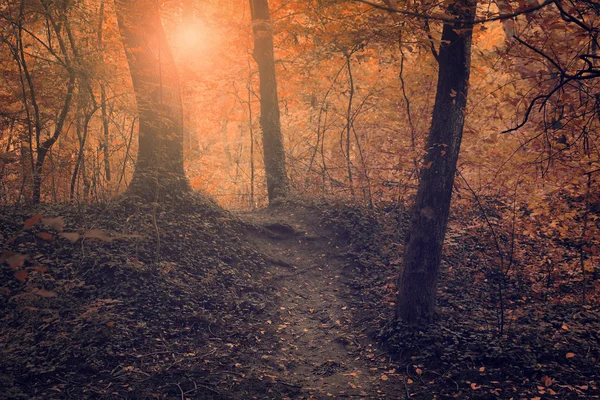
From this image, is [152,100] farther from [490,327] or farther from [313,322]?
[490,327]

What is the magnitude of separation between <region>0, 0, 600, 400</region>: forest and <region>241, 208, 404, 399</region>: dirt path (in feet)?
0.15

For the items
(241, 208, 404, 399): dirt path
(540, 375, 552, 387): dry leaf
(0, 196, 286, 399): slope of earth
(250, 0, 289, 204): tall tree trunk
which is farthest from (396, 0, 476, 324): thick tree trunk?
(250, 0, 289, 204): tall tree trunk

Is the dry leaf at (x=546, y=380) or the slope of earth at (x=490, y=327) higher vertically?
the slope of earth at (x=490, y=327)

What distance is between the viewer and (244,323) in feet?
21.9

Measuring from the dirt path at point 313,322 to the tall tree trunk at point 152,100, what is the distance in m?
2.58

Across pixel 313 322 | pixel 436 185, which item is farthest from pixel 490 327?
pixel 313 322

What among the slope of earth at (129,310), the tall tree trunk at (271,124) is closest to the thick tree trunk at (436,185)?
the slope of earth at (129,310)

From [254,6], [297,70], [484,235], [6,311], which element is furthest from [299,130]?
[6,311]

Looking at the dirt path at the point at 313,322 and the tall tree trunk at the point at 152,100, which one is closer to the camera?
the dirt path at the point at 313,322

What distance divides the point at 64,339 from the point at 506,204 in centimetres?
1064

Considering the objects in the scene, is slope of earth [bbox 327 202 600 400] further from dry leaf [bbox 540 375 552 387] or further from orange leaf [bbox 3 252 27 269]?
orange leaf [bbox 3 252 27 269]

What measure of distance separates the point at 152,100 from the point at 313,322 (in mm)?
5955

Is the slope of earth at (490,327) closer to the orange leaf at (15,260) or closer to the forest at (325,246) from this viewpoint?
the forest at (325,246)

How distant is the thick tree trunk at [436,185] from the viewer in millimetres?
5918
